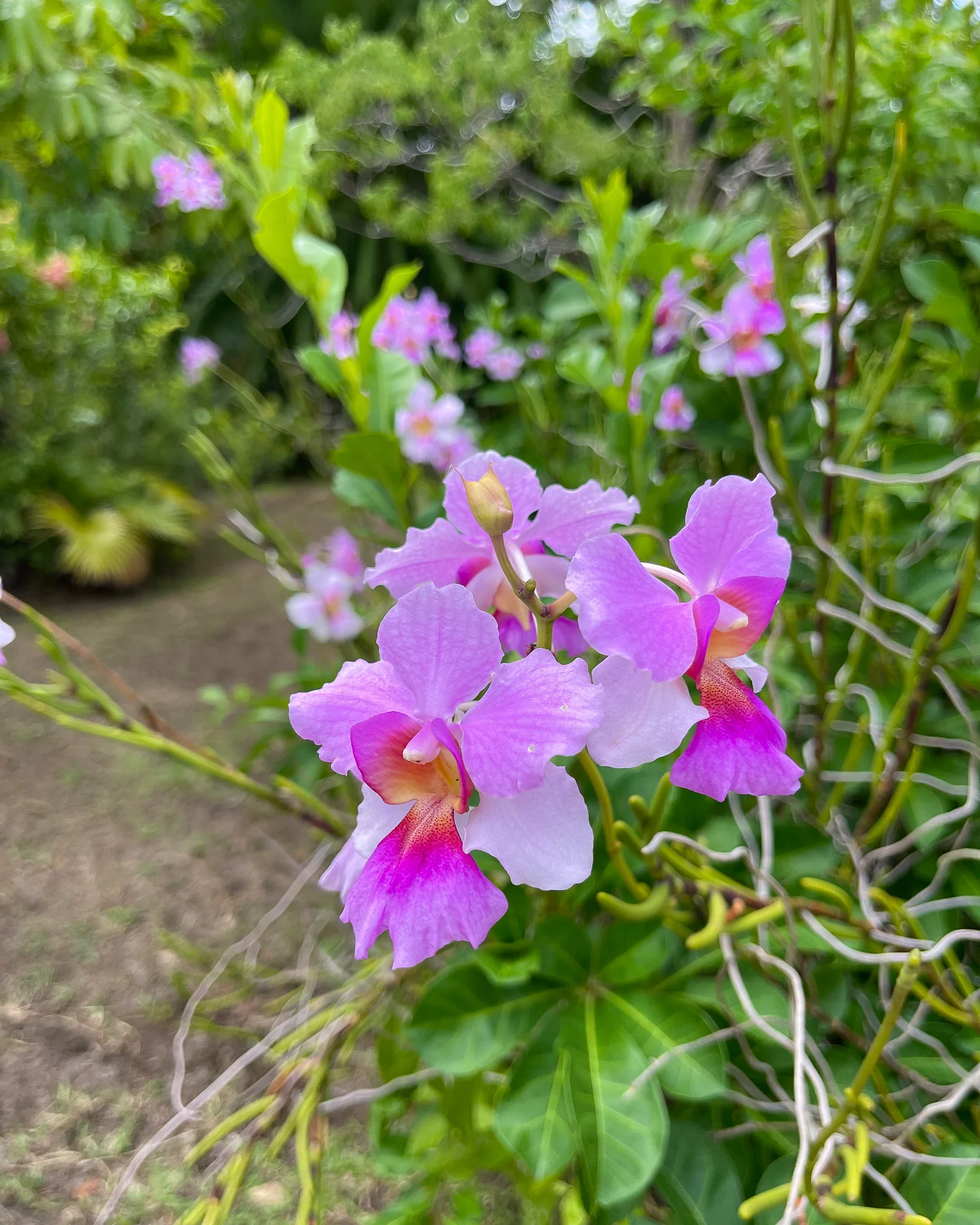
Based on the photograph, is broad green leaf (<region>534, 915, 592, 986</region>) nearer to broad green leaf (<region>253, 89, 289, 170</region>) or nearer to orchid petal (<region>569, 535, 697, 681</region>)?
orchid petal (<region>569, 535, 697, 681</region>)

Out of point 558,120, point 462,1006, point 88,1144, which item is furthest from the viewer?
point 558,120

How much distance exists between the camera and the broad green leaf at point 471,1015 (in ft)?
2.09

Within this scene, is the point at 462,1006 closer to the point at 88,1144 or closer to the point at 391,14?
the point at 88,1144

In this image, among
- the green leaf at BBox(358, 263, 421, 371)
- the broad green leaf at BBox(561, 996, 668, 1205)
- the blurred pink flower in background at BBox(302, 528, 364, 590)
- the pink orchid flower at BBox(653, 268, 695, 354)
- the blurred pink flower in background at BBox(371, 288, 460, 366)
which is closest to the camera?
the broad green leaf at BBox(561, 996, 668, 1205)

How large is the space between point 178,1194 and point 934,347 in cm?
157

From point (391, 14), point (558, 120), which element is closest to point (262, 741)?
point (558, 120)

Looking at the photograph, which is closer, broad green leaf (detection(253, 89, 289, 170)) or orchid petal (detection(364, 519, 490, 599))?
orchid petal (detection(364, 519, 490, 599))

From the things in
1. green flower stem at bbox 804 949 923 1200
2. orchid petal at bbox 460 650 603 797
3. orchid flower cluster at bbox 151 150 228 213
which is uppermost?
orchid flower cluster at bbox 151 150 228 213

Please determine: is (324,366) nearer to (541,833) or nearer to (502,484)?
(502,484)

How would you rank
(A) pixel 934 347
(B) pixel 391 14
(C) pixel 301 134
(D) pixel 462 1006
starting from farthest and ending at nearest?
(B) pixel 391 14 → (A) pixel 934 347 → (C) pixel 301 134 → (D) pixel 462 1006

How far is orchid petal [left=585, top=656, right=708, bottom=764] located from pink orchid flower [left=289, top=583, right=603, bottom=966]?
0.02 m

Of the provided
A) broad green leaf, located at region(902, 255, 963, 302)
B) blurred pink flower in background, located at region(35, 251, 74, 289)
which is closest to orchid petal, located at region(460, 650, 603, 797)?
broad green leaf, located at region(902, 255, 963, 302)

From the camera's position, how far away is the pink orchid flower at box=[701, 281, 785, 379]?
Result: 916mm

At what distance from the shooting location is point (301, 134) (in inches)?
33.1
